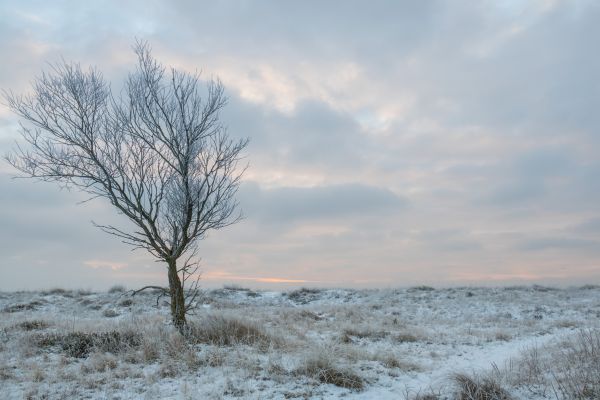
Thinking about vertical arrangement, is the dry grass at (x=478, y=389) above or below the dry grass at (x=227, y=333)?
below

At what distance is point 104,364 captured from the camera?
28.0ft

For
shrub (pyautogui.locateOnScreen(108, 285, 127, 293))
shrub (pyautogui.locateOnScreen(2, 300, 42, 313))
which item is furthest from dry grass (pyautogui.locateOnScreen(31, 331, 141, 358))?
shrub (pyautogui.locateOnScreen(108, 285, 127, 293))

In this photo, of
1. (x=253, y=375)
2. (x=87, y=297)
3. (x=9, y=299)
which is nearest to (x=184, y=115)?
(x=253, y=375)

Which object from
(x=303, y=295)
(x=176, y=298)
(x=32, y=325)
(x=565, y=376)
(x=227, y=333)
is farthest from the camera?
(x=303, y=295)

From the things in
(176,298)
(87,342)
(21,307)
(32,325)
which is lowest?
(87,342)

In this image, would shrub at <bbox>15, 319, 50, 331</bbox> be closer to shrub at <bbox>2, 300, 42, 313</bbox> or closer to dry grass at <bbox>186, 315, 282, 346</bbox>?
dry grass at <bbox>186, 315, 282, 346</bbox>

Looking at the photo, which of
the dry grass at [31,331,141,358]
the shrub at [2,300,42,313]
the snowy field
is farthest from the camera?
the shrub at [2,300,42,313]

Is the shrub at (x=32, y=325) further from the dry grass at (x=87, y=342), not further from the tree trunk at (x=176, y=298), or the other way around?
the tree trunk at (x=176, y=298)

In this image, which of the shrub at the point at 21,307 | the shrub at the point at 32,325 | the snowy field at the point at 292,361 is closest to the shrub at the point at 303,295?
the snowy field at the point at 292,361

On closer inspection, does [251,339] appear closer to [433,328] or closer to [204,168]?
[204,168]

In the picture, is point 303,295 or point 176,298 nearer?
point 176,298

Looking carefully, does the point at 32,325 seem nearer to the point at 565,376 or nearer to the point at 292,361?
the point at 292,361

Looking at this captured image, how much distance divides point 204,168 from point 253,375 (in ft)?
17.0

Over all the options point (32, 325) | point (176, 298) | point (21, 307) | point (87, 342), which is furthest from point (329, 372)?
point (21, 307)
